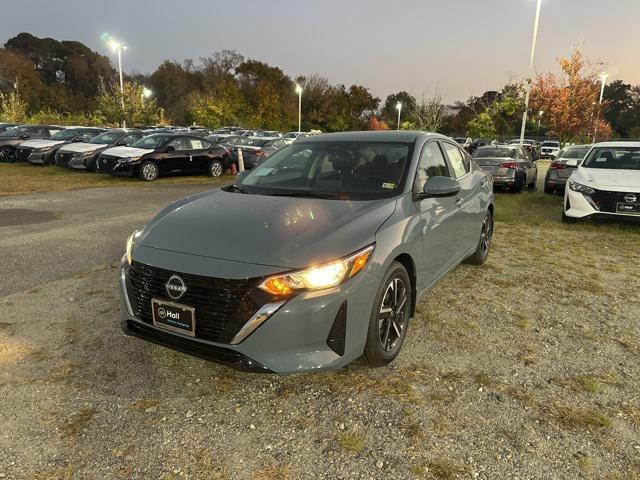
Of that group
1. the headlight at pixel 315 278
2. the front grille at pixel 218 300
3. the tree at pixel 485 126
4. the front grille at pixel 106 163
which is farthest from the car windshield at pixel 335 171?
the tree at pixel 485 126

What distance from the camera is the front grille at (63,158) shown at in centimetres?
1677

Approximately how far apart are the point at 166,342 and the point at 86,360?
925mm

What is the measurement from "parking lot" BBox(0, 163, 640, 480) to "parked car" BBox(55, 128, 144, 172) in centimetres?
1282

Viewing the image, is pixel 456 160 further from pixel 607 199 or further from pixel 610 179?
pixel 610 179

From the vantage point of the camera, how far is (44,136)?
20.5m

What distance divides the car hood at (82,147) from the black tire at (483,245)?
49.7 ft

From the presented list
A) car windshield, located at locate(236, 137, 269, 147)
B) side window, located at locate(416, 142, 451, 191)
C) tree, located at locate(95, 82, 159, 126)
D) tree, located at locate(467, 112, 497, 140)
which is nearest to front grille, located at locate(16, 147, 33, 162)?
car windshield, located at locate(236, 137, 269, 147)

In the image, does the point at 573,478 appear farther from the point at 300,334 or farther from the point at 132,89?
the point at 132,89

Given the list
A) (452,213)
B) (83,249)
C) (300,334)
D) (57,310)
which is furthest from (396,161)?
(83,249)

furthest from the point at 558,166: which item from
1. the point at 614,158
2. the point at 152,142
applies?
the point at 152,142

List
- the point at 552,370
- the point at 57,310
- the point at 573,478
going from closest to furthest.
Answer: the point at 573,478 → the point at 552,370 → the point at 57,310

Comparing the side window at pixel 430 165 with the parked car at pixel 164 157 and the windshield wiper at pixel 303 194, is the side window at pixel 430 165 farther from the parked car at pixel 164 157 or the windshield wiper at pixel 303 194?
the parked car at pixel 164 157

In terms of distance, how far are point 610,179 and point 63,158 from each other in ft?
55.8

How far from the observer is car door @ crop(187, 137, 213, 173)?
16.0 metres
